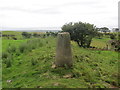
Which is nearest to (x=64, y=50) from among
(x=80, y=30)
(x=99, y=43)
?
(x=80, y=30)

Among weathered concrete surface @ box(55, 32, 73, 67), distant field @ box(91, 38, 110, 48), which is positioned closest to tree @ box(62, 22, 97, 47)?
distant field @ box(91, 38, 110, 48)

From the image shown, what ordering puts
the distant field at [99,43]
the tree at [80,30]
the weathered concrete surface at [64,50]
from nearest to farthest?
the weathered concrete surface at [64,50] → the tree at [80,30] → the distant field at [99,43]

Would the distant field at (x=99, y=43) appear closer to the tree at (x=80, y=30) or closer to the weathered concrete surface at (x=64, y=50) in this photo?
the tree at (x=80, y=30)

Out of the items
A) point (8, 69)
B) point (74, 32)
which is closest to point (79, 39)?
point (74, 32)

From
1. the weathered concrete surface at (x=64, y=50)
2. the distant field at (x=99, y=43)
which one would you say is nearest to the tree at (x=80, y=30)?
the distant field at (x=99, y=43)

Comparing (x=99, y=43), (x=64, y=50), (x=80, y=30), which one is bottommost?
(x=99, y=43)

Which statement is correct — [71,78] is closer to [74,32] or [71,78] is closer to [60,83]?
[60,83]

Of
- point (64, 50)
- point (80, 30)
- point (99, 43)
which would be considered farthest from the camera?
point (99, 43)

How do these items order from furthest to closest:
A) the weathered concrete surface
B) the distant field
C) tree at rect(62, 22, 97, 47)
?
the distant field < tree at rect(62, 22, 97, 47) < the weathered concrete surface

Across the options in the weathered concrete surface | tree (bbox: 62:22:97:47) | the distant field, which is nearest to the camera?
the weathered concrete surface

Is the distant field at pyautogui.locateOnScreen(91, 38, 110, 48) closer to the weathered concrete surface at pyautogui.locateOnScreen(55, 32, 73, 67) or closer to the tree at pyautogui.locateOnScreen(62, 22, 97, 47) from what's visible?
the tree at pyautogui.locateOnScreen(62, 22, 97, 47)

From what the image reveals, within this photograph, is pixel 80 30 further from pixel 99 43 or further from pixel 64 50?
pixel 64 50

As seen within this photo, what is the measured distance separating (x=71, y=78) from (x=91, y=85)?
1.15 m

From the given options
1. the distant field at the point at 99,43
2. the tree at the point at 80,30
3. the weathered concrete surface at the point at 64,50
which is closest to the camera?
the weathered concrete surface at the point at 64,50
